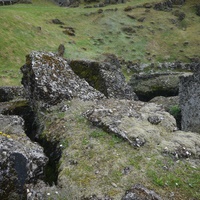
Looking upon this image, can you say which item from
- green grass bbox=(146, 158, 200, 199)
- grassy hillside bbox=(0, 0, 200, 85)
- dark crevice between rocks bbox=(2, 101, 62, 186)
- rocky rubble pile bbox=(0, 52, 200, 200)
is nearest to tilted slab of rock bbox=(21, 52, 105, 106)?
rocky rubble pile bbox=(0, 52, 200, 200)

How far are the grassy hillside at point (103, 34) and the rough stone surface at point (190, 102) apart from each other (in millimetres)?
21168

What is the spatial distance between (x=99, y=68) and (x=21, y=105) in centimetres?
→ 480

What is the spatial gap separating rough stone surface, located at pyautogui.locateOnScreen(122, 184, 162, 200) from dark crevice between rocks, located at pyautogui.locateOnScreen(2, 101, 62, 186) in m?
2.06

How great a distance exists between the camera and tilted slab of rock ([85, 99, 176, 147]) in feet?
30.0

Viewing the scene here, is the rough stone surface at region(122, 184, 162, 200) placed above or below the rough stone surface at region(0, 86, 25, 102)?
above

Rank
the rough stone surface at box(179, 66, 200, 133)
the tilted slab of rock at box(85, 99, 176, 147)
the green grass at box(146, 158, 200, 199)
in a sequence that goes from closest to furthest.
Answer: the green grass at box(146, 158, 200, 199) → the tilted slab of rock at box(85, 99, 176, 147) → the rough stone surface at box(179, 66, 200, 133)

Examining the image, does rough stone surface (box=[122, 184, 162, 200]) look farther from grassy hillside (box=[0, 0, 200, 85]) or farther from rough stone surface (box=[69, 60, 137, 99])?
grassy hillside (box=[0, 0, 200, 85])

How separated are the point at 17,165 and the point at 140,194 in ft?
10.4

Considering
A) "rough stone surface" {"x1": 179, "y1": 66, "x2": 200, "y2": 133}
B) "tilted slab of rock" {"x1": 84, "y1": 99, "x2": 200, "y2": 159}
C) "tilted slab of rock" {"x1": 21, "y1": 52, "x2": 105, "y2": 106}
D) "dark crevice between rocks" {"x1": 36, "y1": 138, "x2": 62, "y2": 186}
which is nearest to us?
"dark crevice between rocks" {"x1": 36, "y1": 138, "x2": 62, "y2": 186}

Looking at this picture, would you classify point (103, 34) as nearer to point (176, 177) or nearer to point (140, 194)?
point (176, 177)

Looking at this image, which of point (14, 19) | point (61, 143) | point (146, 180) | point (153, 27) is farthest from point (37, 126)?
point (153, 27)

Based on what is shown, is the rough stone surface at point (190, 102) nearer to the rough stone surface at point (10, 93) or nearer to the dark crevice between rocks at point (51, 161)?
the dark crevice between rocks at point (51, 161)

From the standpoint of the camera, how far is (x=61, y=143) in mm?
9250

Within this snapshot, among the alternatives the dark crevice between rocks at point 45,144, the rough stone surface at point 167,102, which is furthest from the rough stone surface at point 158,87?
the dark crevice between rocks at point 45,144
